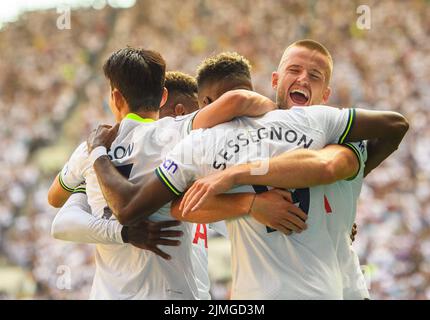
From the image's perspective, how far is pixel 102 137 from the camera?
2844mm

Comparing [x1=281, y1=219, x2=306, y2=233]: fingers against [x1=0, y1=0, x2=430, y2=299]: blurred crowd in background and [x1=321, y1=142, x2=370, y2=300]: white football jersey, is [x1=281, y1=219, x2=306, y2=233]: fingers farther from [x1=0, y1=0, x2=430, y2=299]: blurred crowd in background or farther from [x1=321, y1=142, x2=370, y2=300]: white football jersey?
[x1=0, y1=0, x2=430, y2=299]: blurred crowd in background

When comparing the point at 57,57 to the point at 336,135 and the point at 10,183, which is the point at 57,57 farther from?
the point at 336,135

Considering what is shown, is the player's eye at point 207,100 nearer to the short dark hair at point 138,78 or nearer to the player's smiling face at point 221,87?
the player's smiling face at point 221,87

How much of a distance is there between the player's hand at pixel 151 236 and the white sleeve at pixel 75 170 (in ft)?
1.35

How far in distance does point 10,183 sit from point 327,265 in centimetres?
715

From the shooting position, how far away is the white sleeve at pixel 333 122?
8.24 ft

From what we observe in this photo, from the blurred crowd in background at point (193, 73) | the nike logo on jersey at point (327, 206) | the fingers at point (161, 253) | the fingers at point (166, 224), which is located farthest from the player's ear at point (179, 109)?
the blurred crowd in background at point (193, 73)

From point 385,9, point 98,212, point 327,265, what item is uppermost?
point 385,9

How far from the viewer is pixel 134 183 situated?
2.70 meters

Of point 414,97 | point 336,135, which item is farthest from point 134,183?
point 414,97

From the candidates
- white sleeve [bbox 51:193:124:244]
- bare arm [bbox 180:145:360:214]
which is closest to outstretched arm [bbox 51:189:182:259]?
white sleeve [bbox 51:193:124:244]

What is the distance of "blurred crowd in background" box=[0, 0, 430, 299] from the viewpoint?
741 cm

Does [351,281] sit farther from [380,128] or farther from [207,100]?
[207,100]

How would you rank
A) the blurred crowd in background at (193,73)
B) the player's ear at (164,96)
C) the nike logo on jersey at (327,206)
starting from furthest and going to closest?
the blurred crowd in background at (193,73), the player's ear at (164,96), the nike logo on jersey at (327,206)
